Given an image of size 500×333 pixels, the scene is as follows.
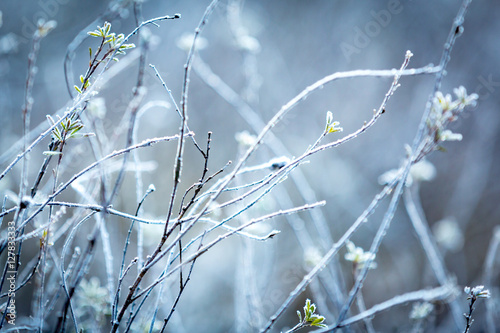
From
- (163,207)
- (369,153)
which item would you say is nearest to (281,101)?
(369,153)

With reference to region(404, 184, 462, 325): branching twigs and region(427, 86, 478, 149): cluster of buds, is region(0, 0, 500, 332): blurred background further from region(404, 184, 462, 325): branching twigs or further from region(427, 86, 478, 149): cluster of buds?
region(427, 86, 478, 149): cluster of buds

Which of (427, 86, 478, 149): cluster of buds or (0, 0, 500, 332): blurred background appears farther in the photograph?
(0, 0, 500, 332): blurred background

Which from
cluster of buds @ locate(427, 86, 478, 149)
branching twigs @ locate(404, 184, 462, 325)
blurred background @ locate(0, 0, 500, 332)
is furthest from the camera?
blurred background @ locate(0, 0, 500, 332)

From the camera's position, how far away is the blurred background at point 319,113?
239 cm

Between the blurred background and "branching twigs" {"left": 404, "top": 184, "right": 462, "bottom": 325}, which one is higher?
the blurred background

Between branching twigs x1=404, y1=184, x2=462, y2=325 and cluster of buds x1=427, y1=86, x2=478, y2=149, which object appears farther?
branching twigs x1=404, y1=184, x2=462, y2=325

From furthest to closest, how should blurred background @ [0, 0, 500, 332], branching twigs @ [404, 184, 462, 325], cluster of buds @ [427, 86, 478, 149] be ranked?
1. blurred background @ [0, 0, 500, 332]
2. branching twigs @ [404, 184, 462, 325]
3. cluster of buds @ [427, 86, 478, 149]

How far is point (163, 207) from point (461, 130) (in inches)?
90.7

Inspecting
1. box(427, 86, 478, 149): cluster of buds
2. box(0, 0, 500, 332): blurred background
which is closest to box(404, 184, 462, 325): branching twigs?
box(427, 86, 478, 149): cluster of buds

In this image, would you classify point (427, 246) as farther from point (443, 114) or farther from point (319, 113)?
point (319, 113)

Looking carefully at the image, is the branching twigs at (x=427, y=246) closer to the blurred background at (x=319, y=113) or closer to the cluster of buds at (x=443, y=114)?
the cluster of buds at (x=443, y=114)

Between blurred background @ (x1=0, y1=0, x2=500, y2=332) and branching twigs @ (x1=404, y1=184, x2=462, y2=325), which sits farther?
blurred background @ (x1=0, y1=0, x2=500, y2=332)

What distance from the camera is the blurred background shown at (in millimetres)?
2387

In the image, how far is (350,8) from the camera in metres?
2.57
